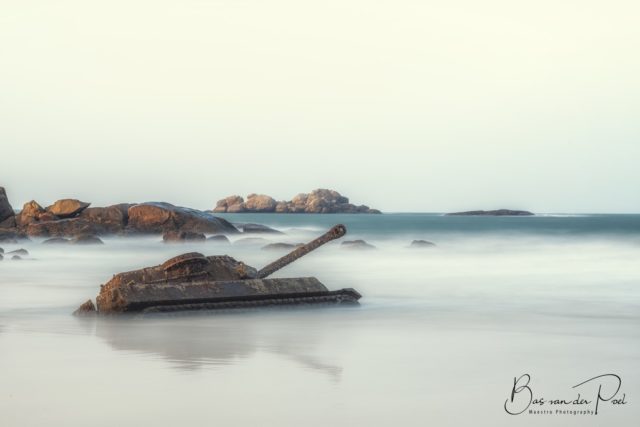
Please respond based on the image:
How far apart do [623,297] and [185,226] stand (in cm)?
3439

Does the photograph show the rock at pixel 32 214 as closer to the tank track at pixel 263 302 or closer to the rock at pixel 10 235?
the rock at pixel 10 235

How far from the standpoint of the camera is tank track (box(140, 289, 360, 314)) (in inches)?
501

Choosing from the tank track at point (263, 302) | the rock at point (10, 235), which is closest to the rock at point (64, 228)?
the rock at point (10, 235)

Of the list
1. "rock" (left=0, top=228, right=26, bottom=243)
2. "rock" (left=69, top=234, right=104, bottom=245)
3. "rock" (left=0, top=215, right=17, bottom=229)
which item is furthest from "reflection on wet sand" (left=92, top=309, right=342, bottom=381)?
"rock" (left=0, top=215, right=17, bottom=229)

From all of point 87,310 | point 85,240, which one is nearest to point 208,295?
point 87,310

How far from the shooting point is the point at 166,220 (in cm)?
4894

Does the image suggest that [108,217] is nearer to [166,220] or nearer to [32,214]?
[166,220]

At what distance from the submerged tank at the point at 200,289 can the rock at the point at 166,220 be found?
34.9m

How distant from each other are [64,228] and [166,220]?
5132 mm

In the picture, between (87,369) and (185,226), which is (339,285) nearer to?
(87,369)

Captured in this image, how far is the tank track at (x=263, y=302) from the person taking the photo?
12.7 metres

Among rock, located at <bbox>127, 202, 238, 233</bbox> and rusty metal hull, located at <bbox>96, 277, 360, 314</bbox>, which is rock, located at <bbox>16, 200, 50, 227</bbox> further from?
rusty metal hull, located at <bbox>96, 277, 360, 314</bbox>

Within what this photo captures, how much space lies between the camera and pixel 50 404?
6793mm

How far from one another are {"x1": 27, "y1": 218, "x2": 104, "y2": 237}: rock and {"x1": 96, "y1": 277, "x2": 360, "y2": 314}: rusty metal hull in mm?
32487
